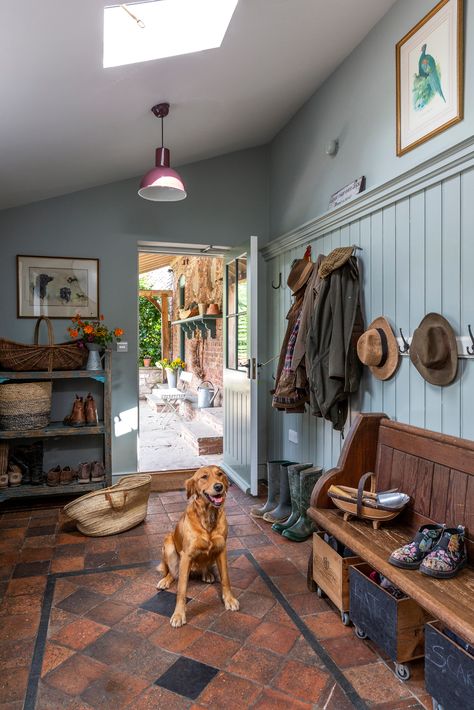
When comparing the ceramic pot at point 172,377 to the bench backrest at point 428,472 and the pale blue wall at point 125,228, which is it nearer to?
the pale blue wall at point 125,228

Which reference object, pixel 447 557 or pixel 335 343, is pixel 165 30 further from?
pixel 447 557

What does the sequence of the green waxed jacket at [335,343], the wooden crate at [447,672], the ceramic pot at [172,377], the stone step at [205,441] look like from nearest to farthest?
1. the wooden crate at [447,672]
2. the green waxed jacket at [335,343]
3. the stone step at [205,441]
4. the ceramic pot at [172,377]

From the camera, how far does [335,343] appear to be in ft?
8.97

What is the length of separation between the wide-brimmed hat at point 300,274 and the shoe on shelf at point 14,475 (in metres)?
2.46

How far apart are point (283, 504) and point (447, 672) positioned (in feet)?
6.30

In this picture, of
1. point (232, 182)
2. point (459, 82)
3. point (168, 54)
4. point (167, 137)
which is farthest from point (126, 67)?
point (232, 182)

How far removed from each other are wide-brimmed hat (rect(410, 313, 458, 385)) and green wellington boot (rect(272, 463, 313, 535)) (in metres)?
1.21

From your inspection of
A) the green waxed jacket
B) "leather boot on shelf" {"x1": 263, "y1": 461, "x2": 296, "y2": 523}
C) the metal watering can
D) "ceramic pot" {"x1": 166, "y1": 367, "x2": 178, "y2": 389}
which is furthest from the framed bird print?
"ceramic pot" {"x1": 166, "y1": 367, "x2": 178, "y2": 389}

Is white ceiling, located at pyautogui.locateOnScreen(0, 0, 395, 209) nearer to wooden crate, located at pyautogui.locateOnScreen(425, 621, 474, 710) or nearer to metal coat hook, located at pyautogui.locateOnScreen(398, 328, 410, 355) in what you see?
metal coat hook, located at pyautogui.locateOnScreen(398, 328, 410, 355)

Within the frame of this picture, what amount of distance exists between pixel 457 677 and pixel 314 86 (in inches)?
135

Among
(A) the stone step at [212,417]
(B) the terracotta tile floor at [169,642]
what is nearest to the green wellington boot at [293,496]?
(B) the terracotta tile floor at [169,642]

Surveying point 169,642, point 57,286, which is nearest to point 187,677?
point 169,642

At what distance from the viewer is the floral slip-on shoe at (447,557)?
5.43 feet

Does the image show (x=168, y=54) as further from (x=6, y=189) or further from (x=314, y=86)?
(x=6, y=189)
